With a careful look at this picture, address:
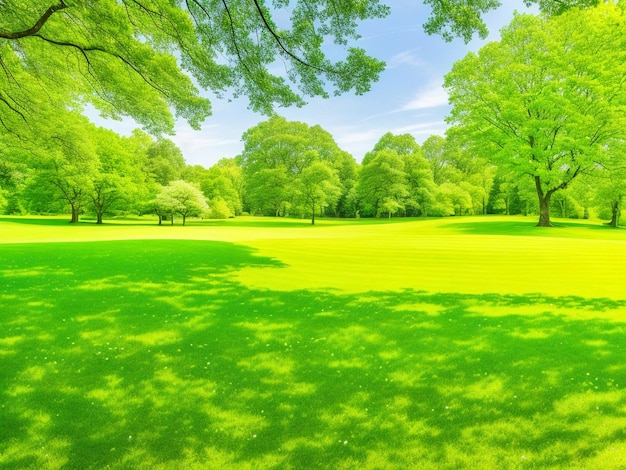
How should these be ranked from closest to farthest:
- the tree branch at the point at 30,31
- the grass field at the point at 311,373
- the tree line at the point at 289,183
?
the grass field at the point at 311,373
the tree branch at the point at 30,31
the tree line at the point at 289,183

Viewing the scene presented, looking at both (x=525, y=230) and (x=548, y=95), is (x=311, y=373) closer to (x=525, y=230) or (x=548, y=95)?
(x=525, y=230)

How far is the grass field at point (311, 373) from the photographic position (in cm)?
438

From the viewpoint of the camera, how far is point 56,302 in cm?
984

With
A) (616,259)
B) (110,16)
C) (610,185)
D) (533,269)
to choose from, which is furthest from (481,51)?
(110,16)

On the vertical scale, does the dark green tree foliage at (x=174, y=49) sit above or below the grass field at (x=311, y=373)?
above

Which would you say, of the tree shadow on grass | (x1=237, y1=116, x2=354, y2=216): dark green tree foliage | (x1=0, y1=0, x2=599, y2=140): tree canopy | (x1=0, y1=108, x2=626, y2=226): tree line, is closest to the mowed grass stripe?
(x1=0, y1=0, x2=599, y2=140): tree canopy

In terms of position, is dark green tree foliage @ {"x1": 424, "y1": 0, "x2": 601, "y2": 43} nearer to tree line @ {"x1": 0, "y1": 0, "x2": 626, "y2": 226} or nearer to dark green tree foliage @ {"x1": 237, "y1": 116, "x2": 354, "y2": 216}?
tree line @ {"x1": 0, "y1": 0, "x2": 626, "y2": 226}

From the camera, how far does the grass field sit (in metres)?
4.38

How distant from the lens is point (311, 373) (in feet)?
20.5

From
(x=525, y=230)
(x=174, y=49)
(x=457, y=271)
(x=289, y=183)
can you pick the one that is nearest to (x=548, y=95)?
(x=525, y=230)

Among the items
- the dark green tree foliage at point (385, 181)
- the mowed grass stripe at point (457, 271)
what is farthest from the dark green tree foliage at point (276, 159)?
the mowed grass stripe at point (457, 271)

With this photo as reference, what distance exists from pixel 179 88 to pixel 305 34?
5.99 meters

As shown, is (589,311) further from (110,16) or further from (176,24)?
(110,16)

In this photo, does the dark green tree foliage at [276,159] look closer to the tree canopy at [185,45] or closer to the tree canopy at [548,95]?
the tree canopy at [548,95]
